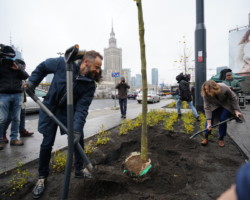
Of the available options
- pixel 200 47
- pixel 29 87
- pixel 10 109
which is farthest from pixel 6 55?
pixel 200 47

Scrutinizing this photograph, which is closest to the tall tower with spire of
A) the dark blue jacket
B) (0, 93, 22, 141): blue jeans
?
(0, 93, 22, 141): blue jeans

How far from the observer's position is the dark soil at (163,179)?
6.25 ft

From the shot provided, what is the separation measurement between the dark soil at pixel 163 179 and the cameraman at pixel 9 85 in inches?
58.0

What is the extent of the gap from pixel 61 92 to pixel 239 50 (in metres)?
53.6

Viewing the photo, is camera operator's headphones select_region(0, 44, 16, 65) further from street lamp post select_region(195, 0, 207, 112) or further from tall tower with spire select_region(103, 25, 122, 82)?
tall tower with spire select_region(103, 25, 122, 82)

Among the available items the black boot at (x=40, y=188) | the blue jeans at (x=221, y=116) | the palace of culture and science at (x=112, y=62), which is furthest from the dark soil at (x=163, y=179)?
the palace of culture and science at (x=112, y=62)

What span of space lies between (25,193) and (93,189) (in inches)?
32.4

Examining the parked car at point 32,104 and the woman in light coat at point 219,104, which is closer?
the woman in light coat at point 219,104

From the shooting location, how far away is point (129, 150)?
3465mm

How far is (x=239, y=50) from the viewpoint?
4406 centimetres

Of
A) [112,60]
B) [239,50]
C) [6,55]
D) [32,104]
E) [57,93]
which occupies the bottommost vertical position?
[32,104]

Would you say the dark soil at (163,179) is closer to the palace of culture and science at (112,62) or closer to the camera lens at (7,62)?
the camera lens at (7,62)

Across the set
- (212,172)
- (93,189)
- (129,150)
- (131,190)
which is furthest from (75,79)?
(212,172)

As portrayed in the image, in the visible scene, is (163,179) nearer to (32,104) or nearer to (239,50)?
(32,104)
